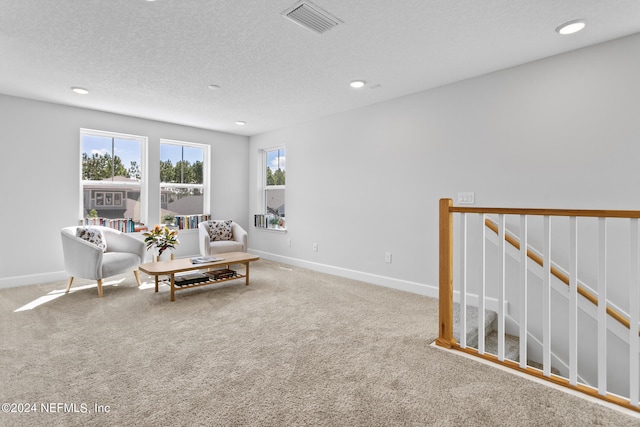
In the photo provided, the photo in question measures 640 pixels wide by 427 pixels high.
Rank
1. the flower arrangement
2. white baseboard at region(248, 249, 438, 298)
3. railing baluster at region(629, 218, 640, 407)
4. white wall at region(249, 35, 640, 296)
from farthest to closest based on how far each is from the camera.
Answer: the flower arrangement, white baseboard at region(248, 249, 438, 298), white wall at region(249, 35, 640, 296), railing baluster at region(629, 218, 640, 407)

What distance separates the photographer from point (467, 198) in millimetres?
3418

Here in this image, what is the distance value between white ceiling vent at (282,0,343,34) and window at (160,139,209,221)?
391cm

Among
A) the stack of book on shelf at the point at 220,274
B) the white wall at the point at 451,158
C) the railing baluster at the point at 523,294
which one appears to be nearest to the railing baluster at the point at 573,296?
the railing baluster at the point at 523,294

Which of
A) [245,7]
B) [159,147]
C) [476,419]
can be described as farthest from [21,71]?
[476,419]

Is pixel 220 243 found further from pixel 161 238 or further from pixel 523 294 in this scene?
pixel 523 294

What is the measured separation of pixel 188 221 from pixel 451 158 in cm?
439

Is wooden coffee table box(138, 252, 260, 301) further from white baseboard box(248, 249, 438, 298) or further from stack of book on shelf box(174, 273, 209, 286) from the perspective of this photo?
white baseboard box(248, 249, 438, 298)

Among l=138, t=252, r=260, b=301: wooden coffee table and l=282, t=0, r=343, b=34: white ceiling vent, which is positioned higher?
l=282, t=0, r=343, b=34: white ceiling vent

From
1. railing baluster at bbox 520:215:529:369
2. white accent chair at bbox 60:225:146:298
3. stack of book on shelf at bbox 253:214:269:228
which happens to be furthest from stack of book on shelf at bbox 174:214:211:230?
railing baluster at bbox 520:215:529:369

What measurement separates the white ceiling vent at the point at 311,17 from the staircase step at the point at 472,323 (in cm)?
246

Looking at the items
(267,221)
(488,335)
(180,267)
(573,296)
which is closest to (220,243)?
(267,221)

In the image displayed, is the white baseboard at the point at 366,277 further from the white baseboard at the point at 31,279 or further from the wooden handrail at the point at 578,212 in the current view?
the white baseboard at the point at 31,279

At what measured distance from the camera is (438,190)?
3.64 m

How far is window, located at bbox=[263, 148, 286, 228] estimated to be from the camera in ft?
19.4
